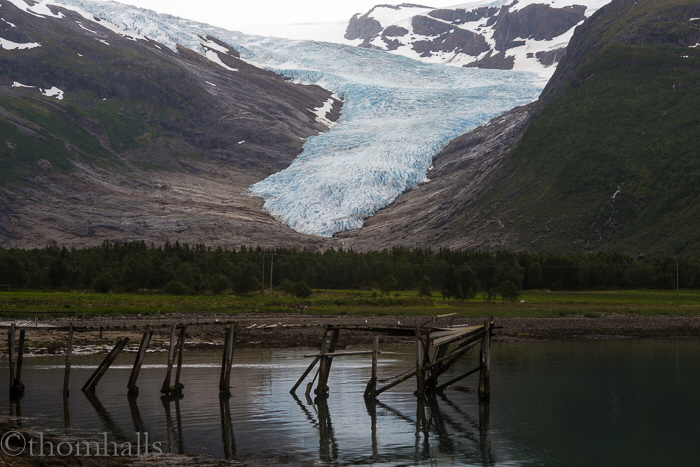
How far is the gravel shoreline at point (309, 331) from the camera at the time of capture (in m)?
51.1

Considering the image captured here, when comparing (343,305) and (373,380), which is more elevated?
(373,380)

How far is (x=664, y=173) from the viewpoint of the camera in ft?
433

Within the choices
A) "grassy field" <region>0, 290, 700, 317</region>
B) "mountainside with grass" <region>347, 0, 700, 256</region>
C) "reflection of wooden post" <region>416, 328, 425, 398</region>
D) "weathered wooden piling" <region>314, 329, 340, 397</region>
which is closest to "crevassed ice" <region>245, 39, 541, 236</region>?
"mountainside with grass" <region>347, 0, 700, 256</region>

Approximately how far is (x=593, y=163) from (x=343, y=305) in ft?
276

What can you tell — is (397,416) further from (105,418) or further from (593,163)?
(593,163)

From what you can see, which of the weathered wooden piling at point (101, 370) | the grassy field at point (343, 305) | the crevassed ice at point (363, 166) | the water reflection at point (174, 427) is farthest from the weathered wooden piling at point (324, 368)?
the crevassed ice at point (363, 166)

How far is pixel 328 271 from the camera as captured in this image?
107 meters

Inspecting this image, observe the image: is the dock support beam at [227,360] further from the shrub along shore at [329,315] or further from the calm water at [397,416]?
the shrub along shore at [329,315]

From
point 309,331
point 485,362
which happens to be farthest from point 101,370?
point 309,331

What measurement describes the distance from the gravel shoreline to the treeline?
18.0 metres

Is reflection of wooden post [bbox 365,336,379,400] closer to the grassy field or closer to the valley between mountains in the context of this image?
the grassy field

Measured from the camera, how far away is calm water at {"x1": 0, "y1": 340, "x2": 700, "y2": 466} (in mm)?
23469

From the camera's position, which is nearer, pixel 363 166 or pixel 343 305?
pixel 343 305

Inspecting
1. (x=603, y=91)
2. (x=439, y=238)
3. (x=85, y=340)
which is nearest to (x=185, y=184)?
(x=439, y=238)
